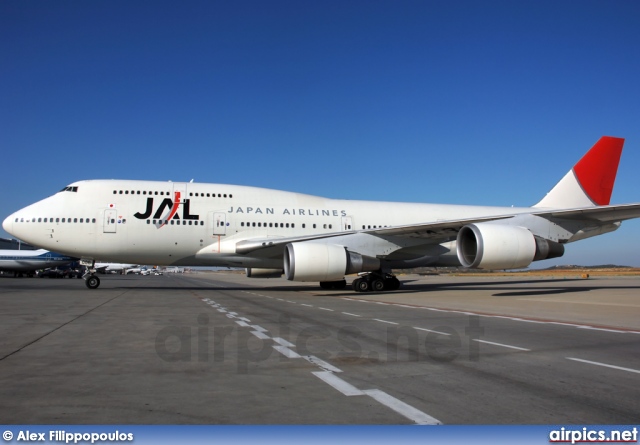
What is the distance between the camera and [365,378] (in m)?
4.71

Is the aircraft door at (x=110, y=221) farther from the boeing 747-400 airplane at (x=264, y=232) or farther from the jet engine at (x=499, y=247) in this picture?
the jet engine at (x=499, y=247)

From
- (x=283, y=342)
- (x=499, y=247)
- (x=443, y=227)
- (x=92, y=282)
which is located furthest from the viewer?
(x=92, y=282)

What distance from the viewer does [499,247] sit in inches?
664

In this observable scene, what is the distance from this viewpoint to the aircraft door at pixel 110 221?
62.6ft

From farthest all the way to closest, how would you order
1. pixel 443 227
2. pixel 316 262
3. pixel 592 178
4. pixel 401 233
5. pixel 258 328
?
1. pixel 592 178
2. pixel 401 233
3. pixel 443 227
4. pixel 316 262
5. pixel 258 328

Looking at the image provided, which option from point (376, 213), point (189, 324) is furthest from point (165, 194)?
point (189, 324)

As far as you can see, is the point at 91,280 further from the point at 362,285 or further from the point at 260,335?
the point at 260,335

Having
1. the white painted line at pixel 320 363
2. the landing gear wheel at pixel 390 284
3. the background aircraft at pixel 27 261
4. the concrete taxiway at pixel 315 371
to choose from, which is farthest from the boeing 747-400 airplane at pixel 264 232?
the background aircraft at pixel 27 261

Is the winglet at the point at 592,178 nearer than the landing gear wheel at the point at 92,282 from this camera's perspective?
No

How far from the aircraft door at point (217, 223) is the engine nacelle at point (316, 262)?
3262 mm

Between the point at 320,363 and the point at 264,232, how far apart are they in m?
15.1

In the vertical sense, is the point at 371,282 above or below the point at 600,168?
below

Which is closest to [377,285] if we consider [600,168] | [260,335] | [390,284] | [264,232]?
[390,284]

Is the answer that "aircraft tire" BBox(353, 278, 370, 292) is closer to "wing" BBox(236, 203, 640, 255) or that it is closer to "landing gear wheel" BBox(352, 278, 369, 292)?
"landing gear wheel" BBox(352, 278, 369, 292)
